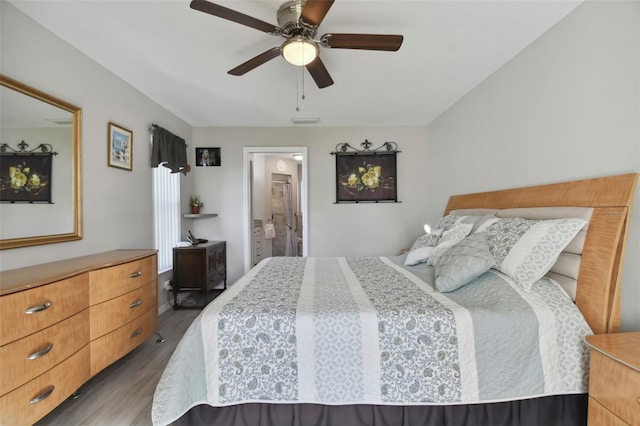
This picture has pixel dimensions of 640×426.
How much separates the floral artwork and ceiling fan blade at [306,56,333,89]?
1933 mm

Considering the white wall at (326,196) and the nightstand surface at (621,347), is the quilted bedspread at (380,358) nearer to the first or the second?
the nightstand surface at (621,347)

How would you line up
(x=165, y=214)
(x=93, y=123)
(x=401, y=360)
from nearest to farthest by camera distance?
(x=401, y=360)
(x=93, y=123)
(x=165, y=214)

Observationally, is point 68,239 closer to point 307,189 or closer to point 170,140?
point 170,140

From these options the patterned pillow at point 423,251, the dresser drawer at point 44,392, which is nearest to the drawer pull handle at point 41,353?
the dresser drawer at point 44,392

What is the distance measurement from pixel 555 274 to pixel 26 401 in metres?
2.92

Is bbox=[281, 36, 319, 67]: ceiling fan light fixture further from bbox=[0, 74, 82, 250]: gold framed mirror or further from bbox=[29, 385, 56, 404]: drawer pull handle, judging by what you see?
bbox=[29, 385, 56, 404]: drawer pull handle

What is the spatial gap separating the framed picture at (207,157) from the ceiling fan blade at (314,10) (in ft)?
9.54

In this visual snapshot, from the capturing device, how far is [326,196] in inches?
154

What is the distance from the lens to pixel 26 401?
4.16 ft

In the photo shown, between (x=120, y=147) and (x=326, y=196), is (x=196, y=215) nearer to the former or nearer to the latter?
(x=120, y=147)

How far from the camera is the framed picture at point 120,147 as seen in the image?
2303mm

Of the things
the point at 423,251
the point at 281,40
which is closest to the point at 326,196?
the point at 423,251

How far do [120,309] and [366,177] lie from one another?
3209 mm

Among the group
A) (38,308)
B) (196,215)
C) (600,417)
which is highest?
(196,215)
